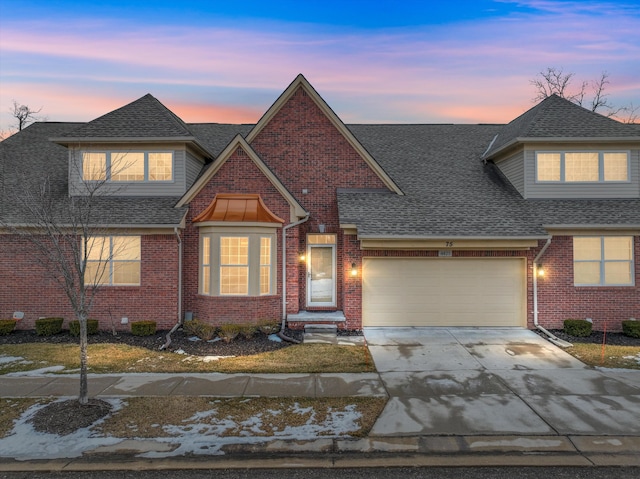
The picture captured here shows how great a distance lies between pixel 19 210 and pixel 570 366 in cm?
1714

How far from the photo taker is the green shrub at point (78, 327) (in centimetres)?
1244

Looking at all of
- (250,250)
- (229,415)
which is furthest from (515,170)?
(229,415)

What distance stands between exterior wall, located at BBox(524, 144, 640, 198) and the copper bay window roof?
369 inches

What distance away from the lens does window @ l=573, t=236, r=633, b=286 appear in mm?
13586

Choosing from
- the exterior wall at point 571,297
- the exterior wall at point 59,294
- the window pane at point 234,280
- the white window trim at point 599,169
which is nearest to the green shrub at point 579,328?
the exterior wall at point 571,297

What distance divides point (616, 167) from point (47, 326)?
20.4 meters

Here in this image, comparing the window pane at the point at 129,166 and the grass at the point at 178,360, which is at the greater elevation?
the window pane at the point at 129,166

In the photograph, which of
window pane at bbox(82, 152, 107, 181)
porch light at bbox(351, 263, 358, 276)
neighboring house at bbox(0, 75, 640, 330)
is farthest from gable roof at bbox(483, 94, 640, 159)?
window pane at bbox(82, 152, 107, 181)

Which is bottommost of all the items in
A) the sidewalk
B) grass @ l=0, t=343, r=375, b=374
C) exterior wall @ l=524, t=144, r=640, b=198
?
the sidewalk

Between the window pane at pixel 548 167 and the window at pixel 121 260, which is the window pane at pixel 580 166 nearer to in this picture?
the window pane at pixel 548 167

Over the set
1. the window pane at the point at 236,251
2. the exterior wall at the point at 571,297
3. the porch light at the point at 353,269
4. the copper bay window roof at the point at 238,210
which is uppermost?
the copper bay window roof at the point at 238,210

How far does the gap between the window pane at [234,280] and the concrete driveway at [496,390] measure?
446 cm

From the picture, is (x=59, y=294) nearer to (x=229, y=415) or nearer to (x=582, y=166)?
(x=229, y=415)

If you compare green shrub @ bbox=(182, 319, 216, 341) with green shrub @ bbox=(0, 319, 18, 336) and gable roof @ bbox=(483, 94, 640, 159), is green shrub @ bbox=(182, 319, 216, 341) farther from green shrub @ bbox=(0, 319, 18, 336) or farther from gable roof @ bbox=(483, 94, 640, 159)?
gable roof @ bbox=(483, 94, 640, 159)
